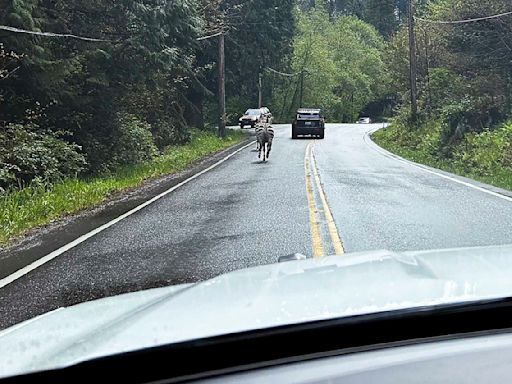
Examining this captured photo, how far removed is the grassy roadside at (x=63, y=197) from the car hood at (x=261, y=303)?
8.10 metres

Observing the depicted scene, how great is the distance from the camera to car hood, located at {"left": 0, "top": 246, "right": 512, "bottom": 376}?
1.91 meters

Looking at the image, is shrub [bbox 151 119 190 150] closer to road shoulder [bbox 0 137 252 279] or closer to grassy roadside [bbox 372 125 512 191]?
grassy roadside [bbox 372 125 512 191]

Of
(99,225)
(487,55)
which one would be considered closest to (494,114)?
(487,55)

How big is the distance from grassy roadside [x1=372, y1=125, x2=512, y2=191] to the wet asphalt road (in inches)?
107

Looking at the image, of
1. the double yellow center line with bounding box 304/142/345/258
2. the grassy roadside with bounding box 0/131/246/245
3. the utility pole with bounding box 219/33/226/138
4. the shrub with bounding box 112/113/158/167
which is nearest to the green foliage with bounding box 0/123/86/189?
the grassy roadside with bounding box 0/131/246/245

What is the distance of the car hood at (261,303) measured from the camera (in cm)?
191

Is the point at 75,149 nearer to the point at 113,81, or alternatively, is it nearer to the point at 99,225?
the point at 113,81

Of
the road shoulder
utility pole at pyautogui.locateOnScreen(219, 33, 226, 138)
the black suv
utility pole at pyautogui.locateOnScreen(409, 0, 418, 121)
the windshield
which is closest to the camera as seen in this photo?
the windshield

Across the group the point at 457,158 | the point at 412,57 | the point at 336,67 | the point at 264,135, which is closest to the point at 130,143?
the point at 264,135

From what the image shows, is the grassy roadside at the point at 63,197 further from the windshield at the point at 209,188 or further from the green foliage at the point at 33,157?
the green foliage at the point at 33,157

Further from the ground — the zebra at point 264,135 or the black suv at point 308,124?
the zebra at point 264,135

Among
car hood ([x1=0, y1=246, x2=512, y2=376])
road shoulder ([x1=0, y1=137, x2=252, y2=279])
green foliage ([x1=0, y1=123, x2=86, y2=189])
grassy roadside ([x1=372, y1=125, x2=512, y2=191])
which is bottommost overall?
grassy roadside ([x1=372, y1=125, x2=512, y2=191])

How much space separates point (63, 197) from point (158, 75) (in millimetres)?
10854

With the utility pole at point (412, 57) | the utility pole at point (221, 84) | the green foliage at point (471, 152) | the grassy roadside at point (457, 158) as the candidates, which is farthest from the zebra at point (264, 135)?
the utility pole at point (412, 57)
